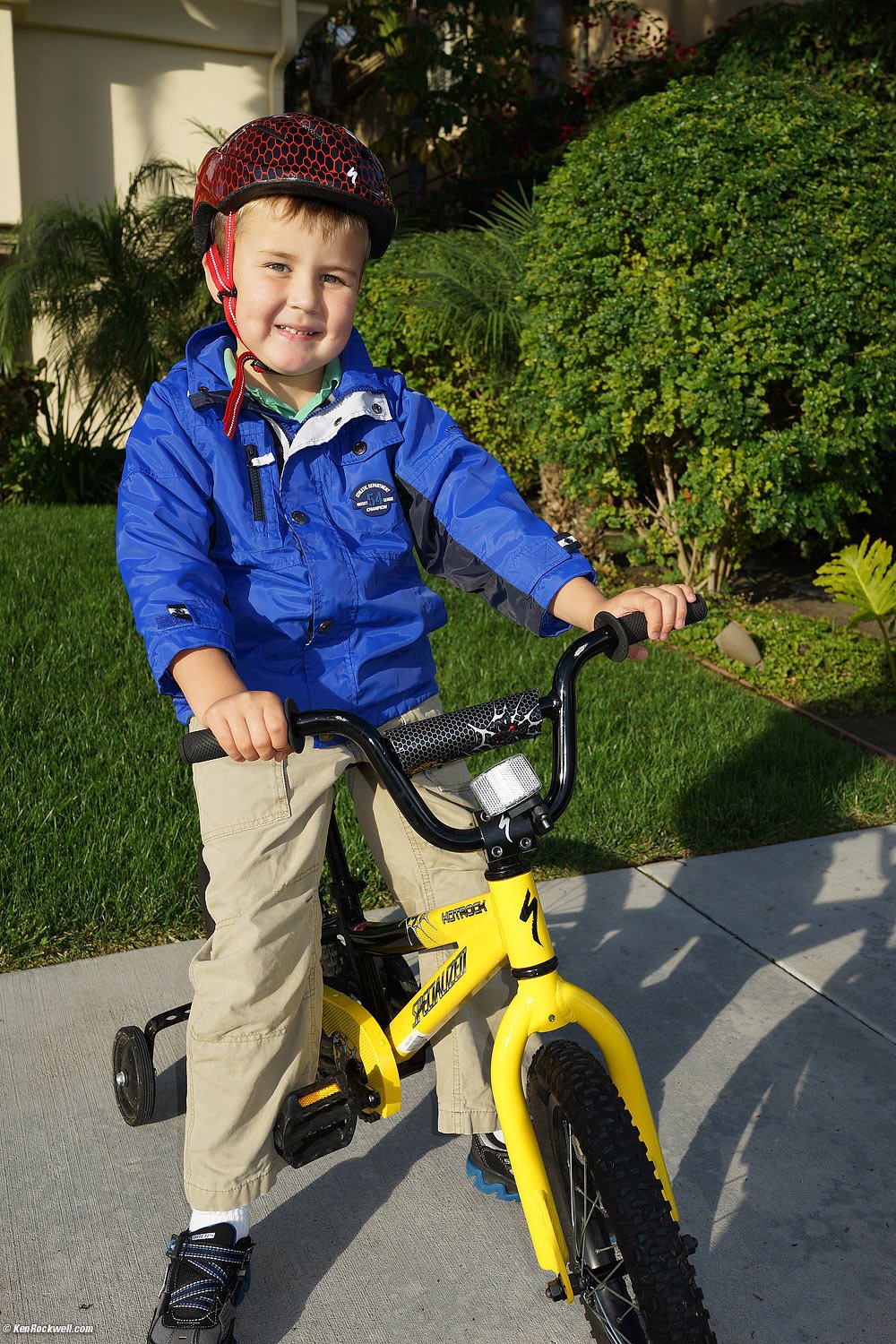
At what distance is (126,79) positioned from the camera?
10.1m

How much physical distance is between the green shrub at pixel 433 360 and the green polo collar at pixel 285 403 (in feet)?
16.4

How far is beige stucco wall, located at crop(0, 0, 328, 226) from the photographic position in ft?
32.1

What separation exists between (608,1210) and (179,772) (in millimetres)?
2716

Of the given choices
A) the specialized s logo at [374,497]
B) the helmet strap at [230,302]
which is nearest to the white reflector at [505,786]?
the specialized s logo at [374,497]

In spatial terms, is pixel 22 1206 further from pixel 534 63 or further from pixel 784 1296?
pixel 534 63

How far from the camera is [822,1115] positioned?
261 centimetres

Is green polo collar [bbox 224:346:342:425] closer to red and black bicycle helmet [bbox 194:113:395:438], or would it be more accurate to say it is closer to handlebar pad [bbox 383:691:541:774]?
red and black bicycle helmet [bbox 194:113:395:438]

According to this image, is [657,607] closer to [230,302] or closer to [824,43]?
[230,302]

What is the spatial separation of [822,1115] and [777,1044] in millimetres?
265

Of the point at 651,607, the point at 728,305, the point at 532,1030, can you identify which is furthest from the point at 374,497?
the point at 728,305

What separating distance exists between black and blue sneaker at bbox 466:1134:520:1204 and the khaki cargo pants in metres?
0.43

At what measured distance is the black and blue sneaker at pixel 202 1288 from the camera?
196cm

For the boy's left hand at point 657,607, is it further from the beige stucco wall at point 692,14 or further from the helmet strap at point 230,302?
the beige stucco wall at point 692,14

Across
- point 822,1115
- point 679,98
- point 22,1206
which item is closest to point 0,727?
point 22,1206
